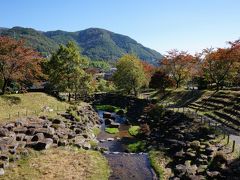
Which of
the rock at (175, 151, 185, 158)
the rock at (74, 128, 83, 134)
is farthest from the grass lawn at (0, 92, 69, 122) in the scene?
the rock at (175, 151, 185, 158)

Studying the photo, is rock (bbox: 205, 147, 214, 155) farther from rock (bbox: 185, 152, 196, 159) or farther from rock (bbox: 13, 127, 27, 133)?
rock (bbox: 13, 127, 27, 133)

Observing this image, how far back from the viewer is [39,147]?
37.2 m

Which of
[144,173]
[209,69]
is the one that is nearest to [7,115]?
[144,173]

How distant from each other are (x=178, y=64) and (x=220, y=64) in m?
16.4

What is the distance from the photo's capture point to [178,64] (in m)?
93.4

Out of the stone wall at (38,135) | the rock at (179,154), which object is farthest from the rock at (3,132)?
the rock at (179,154)

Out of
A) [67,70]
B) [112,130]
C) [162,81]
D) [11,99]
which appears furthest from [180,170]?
[162,81]

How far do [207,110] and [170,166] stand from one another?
28093mm

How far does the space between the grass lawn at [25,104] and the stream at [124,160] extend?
12701 millimetres

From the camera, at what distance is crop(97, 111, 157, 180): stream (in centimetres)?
3304

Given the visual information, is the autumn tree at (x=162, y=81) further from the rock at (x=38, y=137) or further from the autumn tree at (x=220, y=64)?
the rock at (x=38, y=137)

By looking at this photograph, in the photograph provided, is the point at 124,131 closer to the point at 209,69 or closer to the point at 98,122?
the point at 98,122

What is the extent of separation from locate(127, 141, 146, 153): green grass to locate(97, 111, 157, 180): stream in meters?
0.80

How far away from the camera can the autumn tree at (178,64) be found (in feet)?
300
